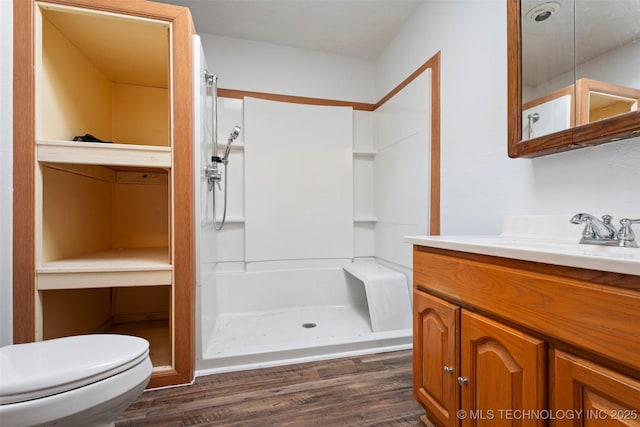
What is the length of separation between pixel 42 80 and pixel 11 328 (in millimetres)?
1159

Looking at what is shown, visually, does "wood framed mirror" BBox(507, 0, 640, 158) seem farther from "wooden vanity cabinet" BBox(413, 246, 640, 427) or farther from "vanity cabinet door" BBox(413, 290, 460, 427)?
"vanity cabinet door" BBox(413, 290, 460, 427)

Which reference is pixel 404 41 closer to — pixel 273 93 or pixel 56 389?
pixel 273 93

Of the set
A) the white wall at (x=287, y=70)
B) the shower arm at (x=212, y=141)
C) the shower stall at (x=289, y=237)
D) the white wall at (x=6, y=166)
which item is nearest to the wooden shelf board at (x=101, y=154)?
the white wall at (x=6, y=166)

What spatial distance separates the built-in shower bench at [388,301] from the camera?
2.01m

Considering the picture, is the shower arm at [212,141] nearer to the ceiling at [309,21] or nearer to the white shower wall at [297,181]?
the white shower wall at [297,181]

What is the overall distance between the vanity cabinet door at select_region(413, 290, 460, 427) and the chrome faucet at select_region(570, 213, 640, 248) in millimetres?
489

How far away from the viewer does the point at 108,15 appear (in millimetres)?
1379

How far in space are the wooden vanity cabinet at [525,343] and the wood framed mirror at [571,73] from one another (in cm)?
61

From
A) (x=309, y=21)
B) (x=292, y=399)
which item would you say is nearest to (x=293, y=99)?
(x=309, y=21)

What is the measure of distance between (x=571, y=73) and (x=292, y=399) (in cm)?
181

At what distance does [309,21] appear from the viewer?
2.22 metres

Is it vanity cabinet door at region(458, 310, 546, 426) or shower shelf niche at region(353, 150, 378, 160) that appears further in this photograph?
shower shelf niche at region(353, 150, 378, 160)

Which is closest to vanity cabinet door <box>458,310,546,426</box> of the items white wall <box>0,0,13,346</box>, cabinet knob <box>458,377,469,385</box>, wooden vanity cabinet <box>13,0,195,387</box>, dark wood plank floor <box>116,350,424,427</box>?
cabinet knob <box>458,377,469,385</box>

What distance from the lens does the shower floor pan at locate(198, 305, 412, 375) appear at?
1.65 meters
